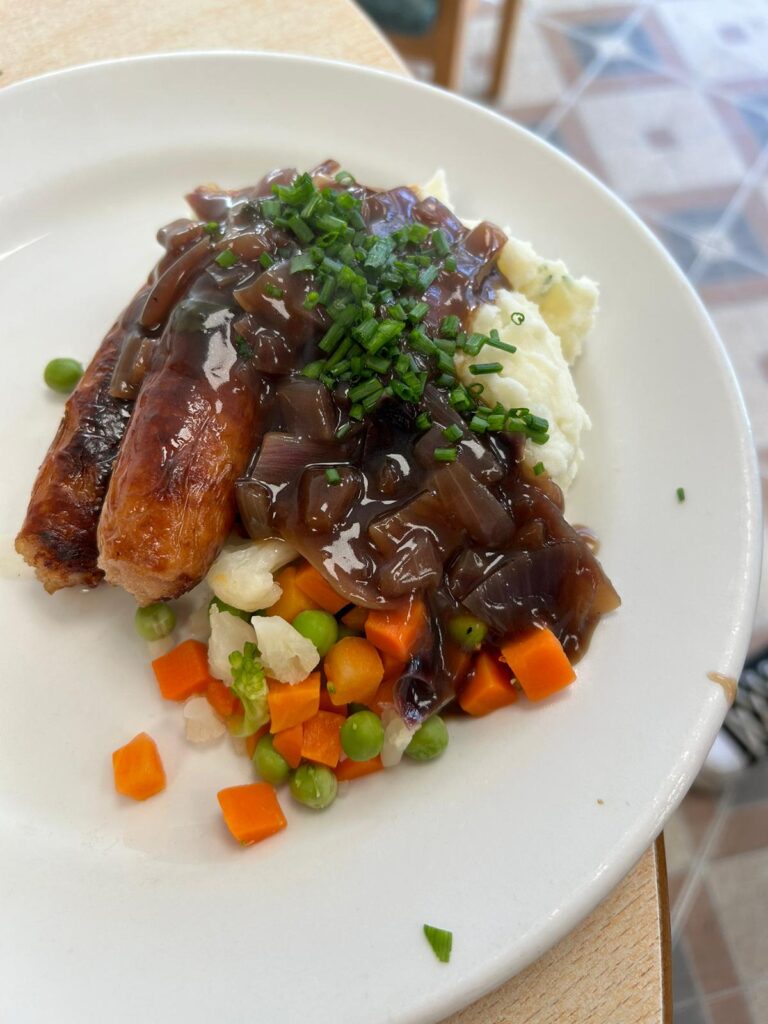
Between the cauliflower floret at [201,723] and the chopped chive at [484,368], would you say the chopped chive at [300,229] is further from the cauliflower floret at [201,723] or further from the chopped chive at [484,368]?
the cauliflower floret at [201,723]

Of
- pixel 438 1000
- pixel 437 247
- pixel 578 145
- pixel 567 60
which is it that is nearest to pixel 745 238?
pixel 578 145

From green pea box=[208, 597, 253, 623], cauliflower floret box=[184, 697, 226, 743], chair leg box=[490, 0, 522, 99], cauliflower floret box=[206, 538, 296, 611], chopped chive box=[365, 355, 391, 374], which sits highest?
chair leg box=[490, 0, 522, 99]

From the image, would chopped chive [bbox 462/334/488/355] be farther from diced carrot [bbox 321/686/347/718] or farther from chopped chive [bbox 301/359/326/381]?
diced carrot [bbox 321/686/347/718]

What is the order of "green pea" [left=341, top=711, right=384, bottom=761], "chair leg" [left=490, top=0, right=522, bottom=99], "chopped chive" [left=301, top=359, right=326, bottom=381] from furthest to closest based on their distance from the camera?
"chair leg" [left=490, top=0, right=522, bottom=99] < "chopped chive" [left=301, top=359, right=326, bottom=381] < "green pea" [left=341, top=711, right=384, bottom=761]

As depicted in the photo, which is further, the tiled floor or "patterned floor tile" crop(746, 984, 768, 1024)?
the tiled floor

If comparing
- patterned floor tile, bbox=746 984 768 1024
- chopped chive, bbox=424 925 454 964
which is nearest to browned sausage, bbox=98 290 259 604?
chopped chive, bbox=424 925 454 964

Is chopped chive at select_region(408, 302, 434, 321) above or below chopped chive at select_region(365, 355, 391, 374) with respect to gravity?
above
